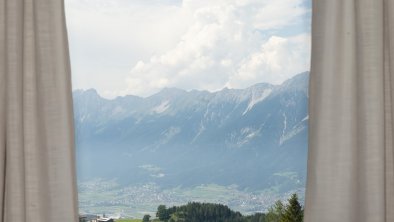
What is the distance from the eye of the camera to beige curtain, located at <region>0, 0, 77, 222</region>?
2211 mm

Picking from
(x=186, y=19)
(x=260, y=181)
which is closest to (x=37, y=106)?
(x=186, y=19)

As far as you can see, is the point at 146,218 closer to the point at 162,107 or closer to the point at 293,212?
the point at 162,107

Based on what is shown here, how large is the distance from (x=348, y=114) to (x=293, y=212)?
47cm

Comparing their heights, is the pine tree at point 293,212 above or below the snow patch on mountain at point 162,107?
below

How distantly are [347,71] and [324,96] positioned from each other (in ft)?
0.38

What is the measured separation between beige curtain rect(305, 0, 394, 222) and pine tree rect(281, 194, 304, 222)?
0.22 metres

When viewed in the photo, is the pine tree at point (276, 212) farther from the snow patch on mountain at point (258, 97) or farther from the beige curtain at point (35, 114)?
the beige curtain at point (35, 114)

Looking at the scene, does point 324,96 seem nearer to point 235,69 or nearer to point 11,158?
point 235,69

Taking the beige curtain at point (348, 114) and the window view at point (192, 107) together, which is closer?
the beige curtain at point (348, 114)

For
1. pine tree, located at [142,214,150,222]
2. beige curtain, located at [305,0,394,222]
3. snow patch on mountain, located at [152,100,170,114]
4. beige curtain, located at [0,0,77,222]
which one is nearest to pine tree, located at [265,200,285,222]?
beige curtain, located at [305,0,394,222]

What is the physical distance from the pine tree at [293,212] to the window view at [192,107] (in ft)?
0.04

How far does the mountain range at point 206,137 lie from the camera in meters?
2.56

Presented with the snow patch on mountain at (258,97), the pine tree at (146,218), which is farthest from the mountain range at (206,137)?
the pine tree at (146,218)

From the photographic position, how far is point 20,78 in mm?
2234
